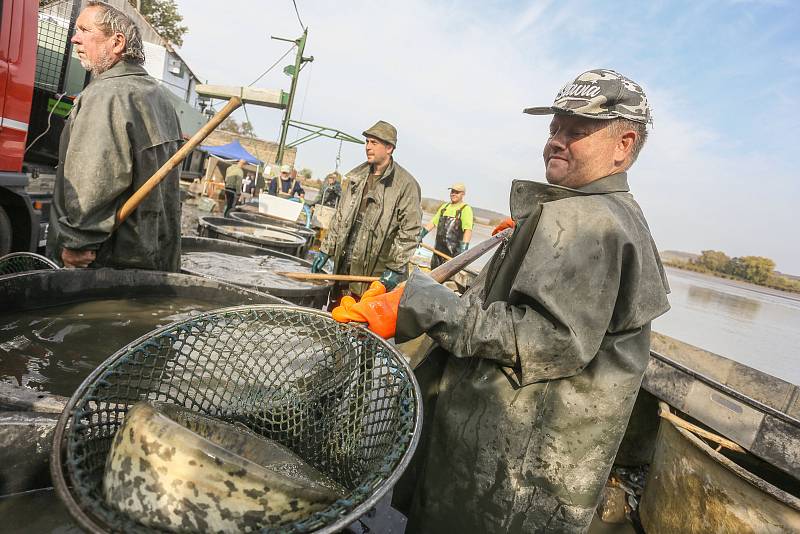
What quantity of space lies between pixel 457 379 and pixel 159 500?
3.21 ft

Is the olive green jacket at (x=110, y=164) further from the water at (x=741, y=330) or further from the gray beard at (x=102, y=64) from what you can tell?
the water at (x=741, y=330)

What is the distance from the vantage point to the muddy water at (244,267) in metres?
4.66

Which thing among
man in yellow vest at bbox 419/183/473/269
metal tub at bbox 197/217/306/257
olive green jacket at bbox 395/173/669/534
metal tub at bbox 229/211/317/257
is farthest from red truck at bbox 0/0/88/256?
man in yellow vest at bbox 419/183/473/269

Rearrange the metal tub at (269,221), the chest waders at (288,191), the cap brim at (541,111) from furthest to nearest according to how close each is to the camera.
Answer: the chest waders at (288,191), the metal tub at (269,221), the cap brim at (541,111)

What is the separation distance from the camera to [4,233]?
3.66 meters

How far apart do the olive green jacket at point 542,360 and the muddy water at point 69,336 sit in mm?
1662

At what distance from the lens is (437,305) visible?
1377 mm

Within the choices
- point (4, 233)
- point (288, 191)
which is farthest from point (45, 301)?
point (288, 191)

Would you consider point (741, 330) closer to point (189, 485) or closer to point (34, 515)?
point (189, 485)

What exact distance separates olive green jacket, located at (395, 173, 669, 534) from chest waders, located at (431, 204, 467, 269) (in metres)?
7.91

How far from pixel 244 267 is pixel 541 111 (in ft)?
14.5

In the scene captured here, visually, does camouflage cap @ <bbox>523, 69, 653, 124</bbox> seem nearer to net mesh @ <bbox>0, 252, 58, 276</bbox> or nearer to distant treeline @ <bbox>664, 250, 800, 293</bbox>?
net mesh @ <bbox>0, 252, 58, 276</bbox>

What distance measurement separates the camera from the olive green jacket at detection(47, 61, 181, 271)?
91.4 inches

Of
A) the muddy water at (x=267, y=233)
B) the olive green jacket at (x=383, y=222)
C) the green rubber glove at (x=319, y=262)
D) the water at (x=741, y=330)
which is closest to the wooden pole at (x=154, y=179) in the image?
the olive green jacket at (x=383, y=222)
